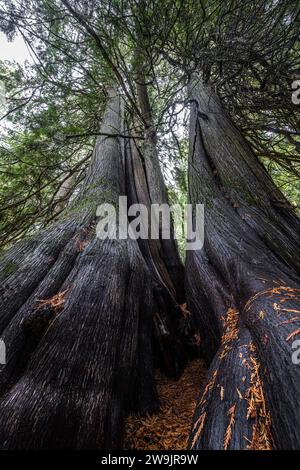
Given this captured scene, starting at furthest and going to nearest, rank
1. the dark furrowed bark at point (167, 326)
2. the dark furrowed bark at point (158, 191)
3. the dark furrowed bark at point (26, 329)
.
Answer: the dark furrowed bark at point (158, 191)
the dark furrowed bark at point (167, 326)
the dark furrowed bark at point (26, 329)

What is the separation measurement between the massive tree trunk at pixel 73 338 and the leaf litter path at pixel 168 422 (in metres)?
0.10

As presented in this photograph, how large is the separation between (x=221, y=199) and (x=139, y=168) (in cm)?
249

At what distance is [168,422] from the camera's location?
5.43ft

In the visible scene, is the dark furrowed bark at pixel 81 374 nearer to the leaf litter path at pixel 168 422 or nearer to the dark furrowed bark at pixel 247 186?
the leaf litter path at pixel 168 422

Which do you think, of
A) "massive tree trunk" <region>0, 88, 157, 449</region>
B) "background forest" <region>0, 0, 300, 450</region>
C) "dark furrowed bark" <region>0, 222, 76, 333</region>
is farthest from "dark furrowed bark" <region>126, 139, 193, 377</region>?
"dark furrowed bark" <region>0, 222, 76, 333</region>

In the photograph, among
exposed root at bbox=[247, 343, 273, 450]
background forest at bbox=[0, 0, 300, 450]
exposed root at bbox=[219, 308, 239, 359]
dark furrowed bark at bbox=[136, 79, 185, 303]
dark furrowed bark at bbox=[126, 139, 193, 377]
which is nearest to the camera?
exposed root at bbox=[247, 343, 273, 450]

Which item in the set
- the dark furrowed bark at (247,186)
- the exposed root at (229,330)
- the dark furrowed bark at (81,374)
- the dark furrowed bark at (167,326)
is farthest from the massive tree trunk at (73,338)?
the dark furrowed bark at (247,186)

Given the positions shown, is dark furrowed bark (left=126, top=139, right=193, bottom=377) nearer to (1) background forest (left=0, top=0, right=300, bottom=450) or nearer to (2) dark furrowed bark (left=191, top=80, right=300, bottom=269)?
(1) background forest (left=0, top=0, right=300, bottom=450)

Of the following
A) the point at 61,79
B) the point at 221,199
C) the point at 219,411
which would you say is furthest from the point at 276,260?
the point at 61,79

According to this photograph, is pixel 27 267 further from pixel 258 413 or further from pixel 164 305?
pixel 258 413

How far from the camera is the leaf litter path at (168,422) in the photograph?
4.90 feet

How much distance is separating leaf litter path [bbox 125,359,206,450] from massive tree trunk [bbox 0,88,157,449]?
4.0 inches

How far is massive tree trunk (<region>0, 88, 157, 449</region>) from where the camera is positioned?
111cm

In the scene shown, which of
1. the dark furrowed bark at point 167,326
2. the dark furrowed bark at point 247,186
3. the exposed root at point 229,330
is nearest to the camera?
the exposed root at point 229,330
